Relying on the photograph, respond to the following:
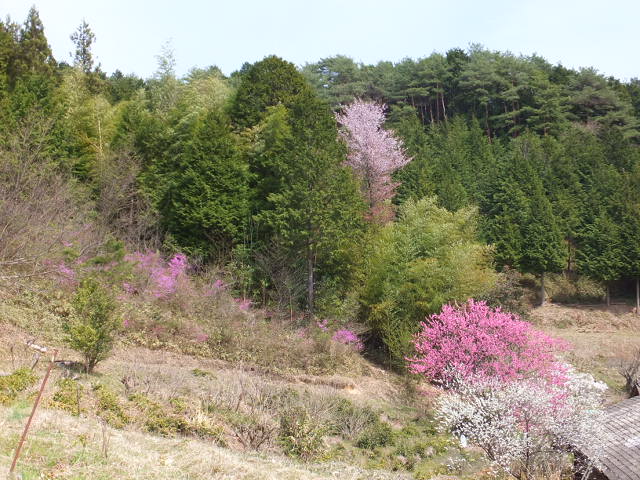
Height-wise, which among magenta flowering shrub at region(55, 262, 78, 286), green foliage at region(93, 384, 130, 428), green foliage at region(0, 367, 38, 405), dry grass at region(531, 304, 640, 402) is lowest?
dry grass at region(531, 304, 640, 402)

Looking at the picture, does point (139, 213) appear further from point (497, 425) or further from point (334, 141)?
point (497, 425)

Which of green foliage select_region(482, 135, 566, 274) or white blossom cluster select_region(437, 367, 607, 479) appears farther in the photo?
green foliage select_region(482, 135, 566, 274)

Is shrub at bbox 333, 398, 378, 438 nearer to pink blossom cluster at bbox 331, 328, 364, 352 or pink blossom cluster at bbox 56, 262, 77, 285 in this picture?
pink blossom cluster at bbox 331, 328, 364, 352

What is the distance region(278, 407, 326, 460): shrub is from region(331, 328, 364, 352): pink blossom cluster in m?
8.09

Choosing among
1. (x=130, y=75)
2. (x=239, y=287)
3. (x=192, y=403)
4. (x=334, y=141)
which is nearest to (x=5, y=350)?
(x=192, y=403)

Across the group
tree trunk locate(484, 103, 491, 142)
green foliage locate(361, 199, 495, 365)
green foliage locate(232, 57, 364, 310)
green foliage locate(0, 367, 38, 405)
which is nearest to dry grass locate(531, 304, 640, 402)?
green foliage locate(361, 199, 495, 365)

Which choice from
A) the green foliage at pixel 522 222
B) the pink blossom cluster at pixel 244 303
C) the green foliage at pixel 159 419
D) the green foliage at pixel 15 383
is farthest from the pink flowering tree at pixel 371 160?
the green foliage at pixel 15 383

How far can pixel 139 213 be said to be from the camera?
73.9ft

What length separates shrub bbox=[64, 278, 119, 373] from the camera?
37.8 feet

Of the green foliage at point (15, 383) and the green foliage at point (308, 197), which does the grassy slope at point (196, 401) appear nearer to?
the green foliage at point (15, 383)

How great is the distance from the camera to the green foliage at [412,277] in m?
20.1

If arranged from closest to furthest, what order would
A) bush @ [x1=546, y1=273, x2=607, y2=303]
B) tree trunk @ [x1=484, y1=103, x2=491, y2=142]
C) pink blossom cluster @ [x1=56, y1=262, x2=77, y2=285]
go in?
pink blossom cluster @ [x1=56, y1=262, x2=77, y2=285]
bush @ [x1=546, y1=273, x2=607, y2=303]
tree trunk @ [x1=484, y1=103, x2=491, y2=142]

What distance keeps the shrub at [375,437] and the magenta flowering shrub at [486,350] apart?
2.37 metres

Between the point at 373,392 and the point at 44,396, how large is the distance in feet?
36.1
